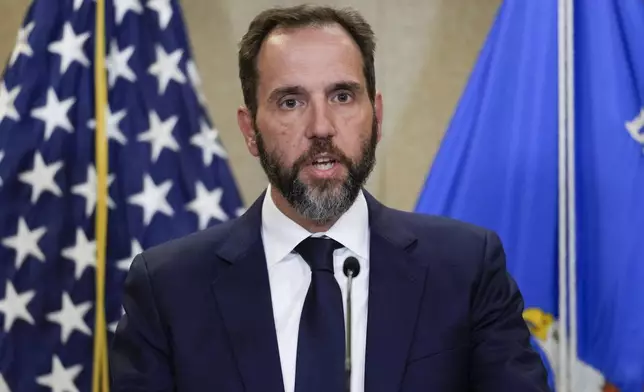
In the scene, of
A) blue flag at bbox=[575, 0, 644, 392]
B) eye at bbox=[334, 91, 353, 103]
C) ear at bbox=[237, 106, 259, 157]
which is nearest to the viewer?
eye at bbox=[334, 91, 353, 103]

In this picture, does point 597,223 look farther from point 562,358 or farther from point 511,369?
point 511,369

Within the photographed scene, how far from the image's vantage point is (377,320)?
4.42 feet

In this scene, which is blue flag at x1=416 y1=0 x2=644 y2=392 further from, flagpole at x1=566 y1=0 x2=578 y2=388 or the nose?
the nose

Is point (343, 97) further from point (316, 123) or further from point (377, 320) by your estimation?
point (377, 320)

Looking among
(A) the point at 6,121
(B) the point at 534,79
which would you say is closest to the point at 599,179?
(B) the point at 534,79

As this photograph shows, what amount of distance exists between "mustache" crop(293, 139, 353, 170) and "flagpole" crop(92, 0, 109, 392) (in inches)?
46.5

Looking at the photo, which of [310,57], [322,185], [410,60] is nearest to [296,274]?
[322,185]

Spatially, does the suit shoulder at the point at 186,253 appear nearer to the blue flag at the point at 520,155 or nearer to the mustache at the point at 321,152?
the mustache at the point at 321,152

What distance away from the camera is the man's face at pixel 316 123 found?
137cm

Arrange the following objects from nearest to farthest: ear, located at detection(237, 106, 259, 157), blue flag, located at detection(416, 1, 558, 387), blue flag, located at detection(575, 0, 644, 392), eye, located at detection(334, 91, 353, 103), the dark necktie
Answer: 1. the dark necktie
2. eye, located at detection(334, 91, 353, 103)
3. ear, located at detection(237, 106, 259, 157)
4. blue flag, located at detection(575, 0, 644, 392)
5. blue flag, located at detection(416, 1, 558, 387)

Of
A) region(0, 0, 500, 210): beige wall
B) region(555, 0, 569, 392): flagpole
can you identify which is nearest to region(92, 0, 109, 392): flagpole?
region(0, 0, 500, 210): beige wall

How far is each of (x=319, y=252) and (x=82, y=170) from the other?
1.26 meters

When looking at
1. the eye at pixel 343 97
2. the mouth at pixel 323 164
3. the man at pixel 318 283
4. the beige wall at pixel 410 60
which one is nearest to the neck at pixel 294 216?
the man at pixel 318 283

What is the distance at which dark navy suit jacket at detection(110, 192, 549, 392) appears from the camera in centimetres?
132
